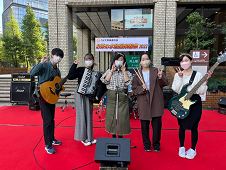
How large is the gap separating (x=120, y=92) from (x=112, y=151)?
994 millimetres

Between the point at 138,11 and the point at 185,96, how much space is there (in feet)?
27.9

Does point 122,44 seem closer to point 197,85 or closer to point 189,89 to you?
point 189,89

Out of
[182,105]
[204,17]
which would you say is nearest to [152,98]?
[182,105]

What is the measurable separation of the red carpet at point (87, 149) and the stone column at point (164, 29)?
5317 mm

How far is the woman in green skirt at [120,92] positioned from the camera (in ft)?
8.91

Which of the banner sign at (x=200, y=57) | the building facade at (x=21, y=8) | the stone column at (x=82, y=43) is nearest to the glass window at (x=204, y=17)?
the banner sign at (x=200, y=57)

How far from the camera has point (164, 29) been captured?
8.95 meters

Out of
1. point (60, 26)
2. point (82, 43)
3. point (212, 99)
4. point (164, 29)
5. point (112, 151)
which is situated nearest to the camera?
point (112, 151)

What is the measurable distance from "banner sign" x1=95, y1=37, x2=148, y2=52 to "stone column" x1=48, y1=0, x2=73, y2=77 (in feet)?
6.75

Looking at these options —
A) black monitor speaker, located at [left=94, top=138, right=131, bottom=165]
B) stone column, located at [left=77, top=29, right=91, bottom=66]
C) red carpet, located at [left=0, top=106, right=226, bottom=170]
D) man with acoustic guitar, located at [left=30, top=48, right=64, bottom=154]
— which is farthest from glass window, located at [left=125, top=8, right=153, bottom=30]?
black monitor speaker, located at [left=94, top=138, right=131, bottom=165]

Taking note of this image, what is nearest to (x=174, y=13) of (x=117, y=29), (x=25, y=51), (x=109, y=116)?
(x=117, y=29)

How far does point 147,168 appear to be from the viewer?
7.82 feet

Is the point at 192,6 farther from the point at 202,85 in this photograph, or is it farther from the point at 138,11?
the point at 202,85

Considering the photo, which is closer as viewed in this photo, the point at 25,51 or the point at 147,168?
the point at 147,168
